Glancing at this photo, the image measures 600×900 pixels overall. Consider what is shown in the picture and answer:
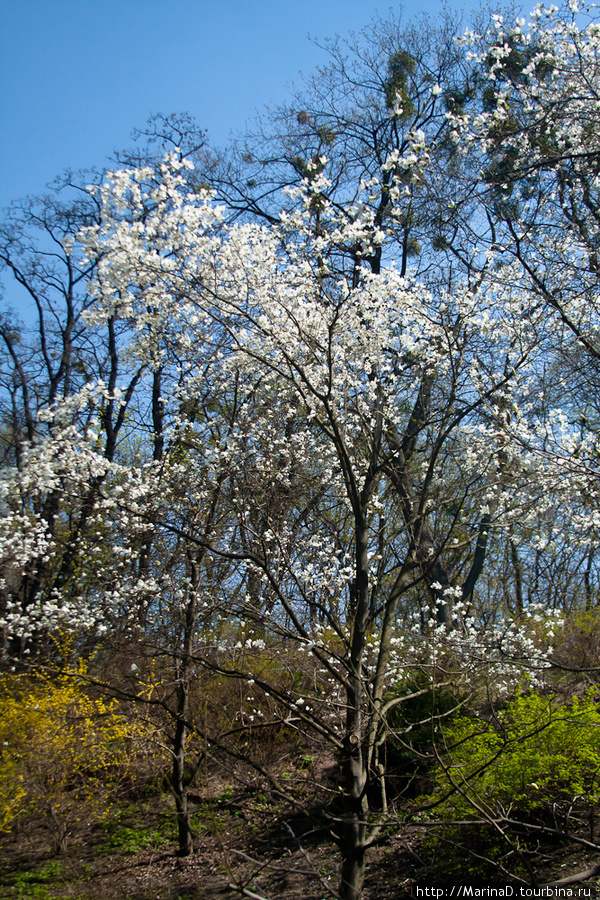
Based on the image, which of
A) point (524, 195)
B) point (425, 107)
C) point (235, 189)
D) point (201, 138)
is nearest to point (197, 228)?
point (524, 195)

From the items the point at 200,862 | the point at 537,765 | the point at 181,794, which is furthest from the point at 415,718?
the point at 200,862

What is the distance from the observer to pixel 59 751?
6668 mm

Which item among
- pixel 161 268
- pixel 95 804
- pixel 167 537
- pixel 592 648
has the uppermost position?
pixel 161 268

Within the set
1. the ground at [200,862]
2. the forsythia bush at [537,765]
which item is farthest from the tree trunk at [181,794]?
the forsythia bush at [537,765]

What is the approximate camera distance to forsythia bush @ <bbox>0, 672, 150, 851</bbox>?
646 cm

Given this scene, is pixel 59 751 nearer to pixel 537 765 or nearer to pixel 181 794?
pixel 181 794

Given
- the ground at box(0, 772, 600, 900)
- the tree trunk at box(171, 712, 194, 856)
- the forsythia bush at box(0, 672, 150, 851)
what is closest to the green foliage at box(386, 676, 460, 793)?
the ground at box(0, 772, 600, 900)

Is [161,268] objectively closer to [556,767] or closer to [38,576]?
[556,767]

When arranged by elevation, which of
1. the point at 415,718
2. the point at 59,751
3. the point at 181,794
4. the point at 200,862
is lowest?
the point at 200,862

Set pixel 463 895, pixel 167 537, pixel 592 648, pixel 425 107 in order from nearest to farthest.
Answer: pixel 463 895
pixel 167 537
pixel 592 648
pixel 425 107

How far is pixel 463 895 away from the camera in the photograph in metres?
4.32

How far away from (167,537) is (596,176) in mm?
5619

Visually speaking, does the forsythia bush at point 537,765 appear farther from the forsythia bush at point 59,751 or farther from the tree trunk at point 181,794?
the forsythia bush at point 59,751

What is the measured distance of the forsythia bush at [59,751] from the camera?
6.46 m
